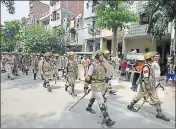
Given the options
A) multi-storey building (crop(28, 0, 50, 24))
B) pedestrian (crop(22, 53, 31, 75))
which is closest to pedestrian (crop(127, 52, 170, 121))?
pedestrian (crop(22, 53, 31, 75))

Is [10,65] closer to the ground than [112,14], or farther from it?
closer to the ground

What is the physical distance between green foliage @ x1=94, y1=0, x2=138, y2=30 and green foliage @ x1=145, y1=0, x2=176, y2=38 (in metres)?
4.53

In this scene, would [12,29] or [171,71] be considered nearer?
[171,71]

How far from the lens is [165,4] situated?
12203 millimetres

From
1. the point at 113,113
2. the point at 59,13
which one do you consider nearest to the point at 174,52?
the point at 113,113

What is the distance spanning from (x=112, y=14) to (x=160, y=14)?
566 cm

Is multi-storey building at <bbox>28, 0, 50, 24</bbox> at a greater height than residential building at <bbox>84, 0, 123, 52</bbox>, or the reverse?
multi-storey building at <bbox>28, 0, 50, 24</bbox>

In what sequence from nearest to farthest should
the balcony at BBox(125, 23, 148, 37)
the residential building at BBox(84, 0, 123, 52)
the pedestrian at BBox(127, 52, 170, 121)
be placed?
the pedestrian at BBox(127, 52, 170, 121) → the balcony at BBox(125, 23, 148, 37) → the residential building at BBox(84, 0, 123, 52)

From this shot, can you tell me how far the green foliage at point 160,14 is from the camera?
1213cm

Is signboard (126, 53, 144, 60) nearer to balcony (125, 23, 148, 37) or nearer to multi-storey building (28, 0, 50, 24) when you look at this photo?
balcony (125, 23, 148, 37)

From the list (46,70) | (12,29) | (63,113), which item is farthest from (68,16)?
(63,113)

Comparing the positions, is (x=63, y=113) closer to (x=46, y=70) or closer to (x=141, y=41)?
(x=46, y=70)

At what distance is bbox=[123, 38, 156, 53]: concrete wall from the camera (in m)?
24.1

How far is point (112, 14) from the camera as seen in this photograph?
711 inches
